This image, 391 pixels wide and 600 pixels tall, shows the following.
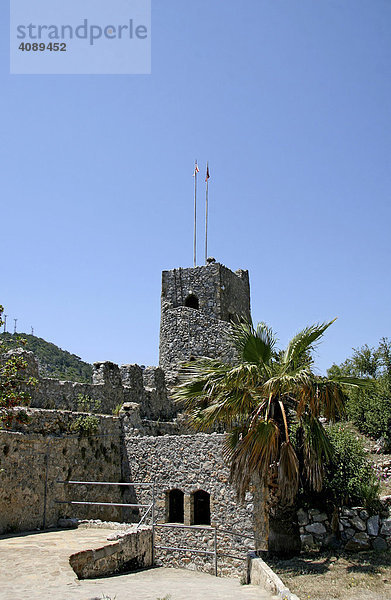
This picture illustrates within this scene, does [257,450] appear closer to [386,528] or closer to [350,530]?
[350,530]

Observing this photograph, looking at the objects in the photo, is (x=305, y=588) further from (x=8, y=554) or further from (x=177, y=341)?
(x=177, y=341)

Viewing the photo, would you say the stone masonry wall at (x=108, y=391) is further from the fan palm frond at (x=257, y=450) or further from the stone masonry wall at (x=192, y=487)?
the fan palm frond at (x=257, y=450)

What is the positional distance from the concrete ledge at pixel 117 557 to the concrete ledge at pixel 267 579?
103 inches

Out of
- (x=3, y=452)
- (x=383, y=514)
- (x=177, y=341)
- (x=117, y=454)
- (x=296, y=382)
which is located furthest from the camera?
(x=177, y=341)

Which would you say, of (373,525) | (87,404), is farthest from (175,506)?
(373,525)

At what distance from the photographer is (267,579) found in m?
10.2

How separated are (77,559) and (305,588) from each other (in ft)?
14.3

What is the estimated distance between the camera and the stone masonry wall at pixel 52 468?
12.7 metres

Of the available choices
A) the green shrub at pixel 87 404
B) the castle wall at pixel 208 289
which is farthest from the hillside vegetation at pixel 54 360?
the green shrub at pixel 87 404

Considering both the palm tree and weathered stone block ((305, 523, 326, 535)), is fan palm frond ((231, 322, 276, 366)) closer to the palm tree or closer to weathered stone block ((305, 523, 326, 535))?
the palm tree

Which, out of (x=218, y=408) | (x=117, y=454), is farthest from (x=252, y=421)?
(x=117, y=454)

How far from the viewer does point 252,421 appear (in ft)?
38.4

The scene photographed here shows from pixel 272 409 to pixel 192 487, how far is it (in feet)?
14.9

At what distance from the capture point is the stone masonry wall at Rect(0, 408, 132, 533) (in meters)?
12.7
